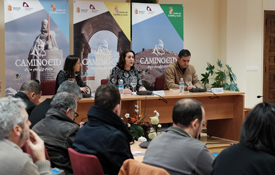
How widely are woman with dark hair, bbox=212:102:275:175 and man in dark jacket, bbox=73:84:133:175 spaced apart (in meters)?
0.73

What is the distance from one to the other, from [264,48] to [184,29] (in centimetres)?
195

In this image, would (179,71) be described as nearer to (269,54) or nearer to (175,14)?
(175,14)

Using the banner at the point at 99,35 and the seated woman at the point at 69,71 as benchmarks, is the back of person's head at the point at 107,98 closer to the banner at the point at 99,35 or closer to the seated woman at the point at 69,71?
the seated woman at the point at 69,71

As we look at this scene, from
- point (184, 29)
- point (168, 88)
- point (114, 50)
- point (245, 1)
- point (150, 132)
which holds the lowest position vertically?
point (150, 132)

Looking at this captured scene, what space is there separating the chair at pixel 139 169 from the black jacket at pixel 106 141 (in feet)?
1.10

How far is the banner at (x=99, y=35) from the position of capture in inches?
240

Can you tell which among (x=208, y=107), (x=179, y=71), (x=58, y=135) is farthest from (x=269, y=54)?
(x=58, y=135)

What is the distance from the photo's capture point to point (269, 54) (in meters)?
7.71

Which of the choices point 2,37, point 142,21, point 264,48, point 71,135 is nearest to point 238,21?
point 264,48

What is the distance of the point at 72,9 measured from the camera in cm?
648

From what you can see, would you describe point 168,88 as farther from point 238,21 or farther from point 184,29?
point 238,21

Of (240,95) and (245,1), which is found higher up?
(245,1)

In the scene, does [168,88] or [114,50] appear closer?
[168,88]

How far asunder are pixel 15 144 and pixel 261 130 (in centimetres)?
116
